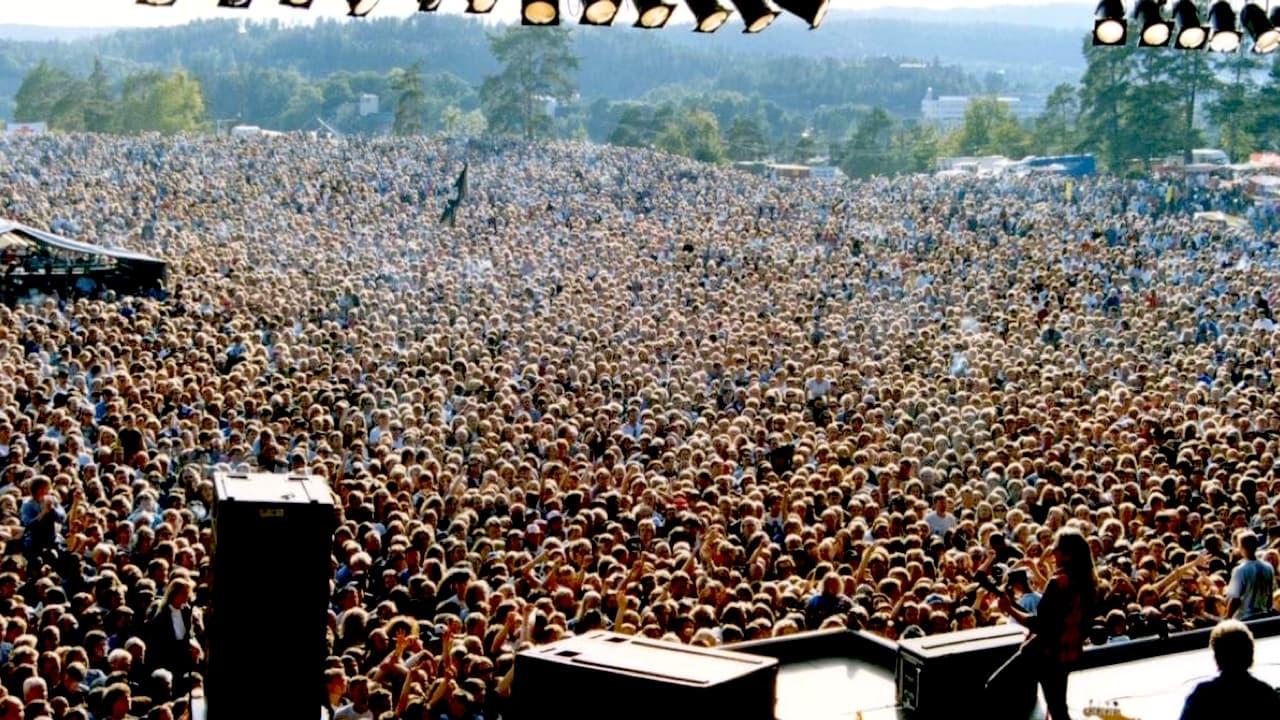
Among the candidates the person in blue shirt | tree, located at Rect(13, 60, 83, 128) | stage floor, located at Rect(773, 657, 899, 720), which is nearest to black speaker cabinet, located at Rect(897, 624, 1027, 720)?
stage floor, located at Rect(773, 657, 899, 720)

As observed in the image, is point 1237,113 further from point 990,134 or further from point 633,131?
point 990,134

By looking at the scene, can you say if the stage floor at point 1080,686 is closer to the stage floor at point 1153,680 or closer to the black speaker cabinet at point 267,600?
the stage floor at point 1153,680

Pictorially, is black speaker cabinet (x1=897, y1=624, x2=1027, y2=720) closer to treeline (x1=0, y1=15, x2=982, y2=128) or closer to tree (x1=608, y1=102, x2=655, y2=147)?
tree (x1=608, y1=102, x2=655, y2=147)

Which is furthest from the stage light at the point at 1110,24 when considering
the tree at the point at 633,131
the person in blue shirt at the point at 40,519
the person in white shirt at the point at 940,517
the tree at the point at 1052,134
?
the tree at the point at 633,131

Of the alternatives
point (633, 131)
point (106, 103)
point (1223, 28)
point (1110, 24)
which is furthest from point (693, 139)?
point (1110, 24)


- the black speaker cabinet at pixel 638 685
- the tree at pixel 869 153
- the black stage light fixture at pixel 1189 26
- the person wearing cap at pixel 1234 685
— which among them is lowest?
the tree at pixel 869 153

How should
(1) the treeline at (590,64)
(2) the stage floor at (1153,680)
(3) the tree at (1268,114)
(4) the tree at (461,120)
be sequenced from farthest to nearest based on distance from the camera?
(1) the treeline at (590,64), (4) the tree at (461,120), (3) the tree at (1268,114), (2) the stage floor at (1153,680)

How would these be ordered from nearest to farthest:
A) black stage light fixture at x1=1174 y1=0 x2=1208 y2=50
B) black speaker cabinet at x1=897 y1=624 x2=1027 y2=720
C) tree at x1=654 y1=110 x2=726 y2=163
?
black speaker cabinet at x1=897 y1=624 x2=1027 y2=720 < black stage light fixture at x1=1174 y1=0 x2=1208 y2=50 < tree at x1=654 y1=110 x2=726 y2=163
